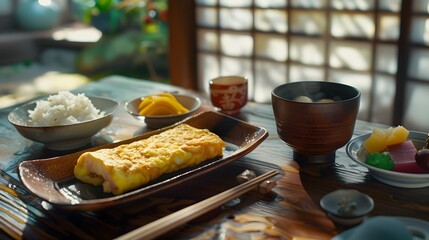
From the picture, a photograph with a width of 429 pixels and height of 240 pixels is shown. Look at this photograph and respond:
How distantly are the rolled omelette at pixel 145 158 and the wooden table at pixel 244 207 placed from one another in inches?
2.3

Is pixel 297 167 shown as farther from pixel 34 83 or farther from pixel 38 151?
pixel 34 83

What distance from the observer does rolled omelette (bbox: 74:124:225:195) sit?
1213mm

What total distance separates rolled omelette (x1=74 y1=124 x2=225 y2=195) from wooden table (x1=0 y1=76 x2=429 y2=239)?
0.19 feet

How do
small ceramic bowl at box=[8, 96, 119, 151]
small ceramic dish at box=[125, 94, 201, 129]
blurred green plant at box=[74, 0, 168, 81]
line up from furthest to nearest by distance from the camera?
blurred green plant at box=[74, 0, 168, 81] < small ceramic dish at box=[125, 94, 201, 129] < small ceramic bowl at box=[8, 96, 119, 151]

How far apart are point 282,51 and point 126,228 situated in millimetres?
2721

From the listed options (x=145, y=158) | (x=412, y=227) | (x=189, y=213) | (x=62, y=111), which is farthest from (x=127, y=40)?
(x=412, y=227)

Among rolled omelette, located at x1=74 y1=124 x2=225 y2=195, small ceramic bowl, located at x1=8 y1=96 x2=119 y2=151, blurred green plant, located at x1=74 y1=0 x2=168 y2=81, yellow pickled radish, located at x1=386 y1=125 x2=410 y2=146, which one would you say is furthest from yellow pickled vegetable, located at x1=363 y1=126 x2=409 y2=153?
blurred green plant, located at x1=74 y1=0 x2=168 y2=81

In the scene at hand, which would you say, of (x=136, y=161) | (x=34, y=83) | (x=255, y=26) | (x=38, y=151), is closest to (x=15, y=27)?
(x=34, y=83)

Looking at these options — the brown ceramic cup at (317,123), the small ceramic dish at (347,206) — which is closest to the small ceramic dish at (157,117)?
the brown ceramic cup at (317,123)

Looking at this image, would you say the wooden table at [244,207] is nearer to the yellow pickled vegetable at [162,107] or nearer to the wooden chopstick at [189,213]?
the wooden chopstick at [189,213]

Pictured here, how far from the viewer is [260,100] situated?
12.8 feet

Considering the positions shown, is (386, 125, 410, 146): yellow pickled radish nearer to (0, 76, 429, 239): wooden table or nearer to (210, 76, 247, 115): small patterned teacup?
(0, 76, 429, 239): wooden table

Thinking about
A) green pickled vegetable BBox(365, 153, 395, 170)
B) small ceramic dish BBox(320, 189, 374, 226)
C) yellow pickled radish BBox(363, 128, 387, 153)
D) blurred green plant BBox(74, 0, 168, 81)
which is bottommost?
blurred green plant BBox(74, 0, 168, 81)

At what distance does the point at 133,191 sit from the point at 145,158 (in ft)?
0.42
